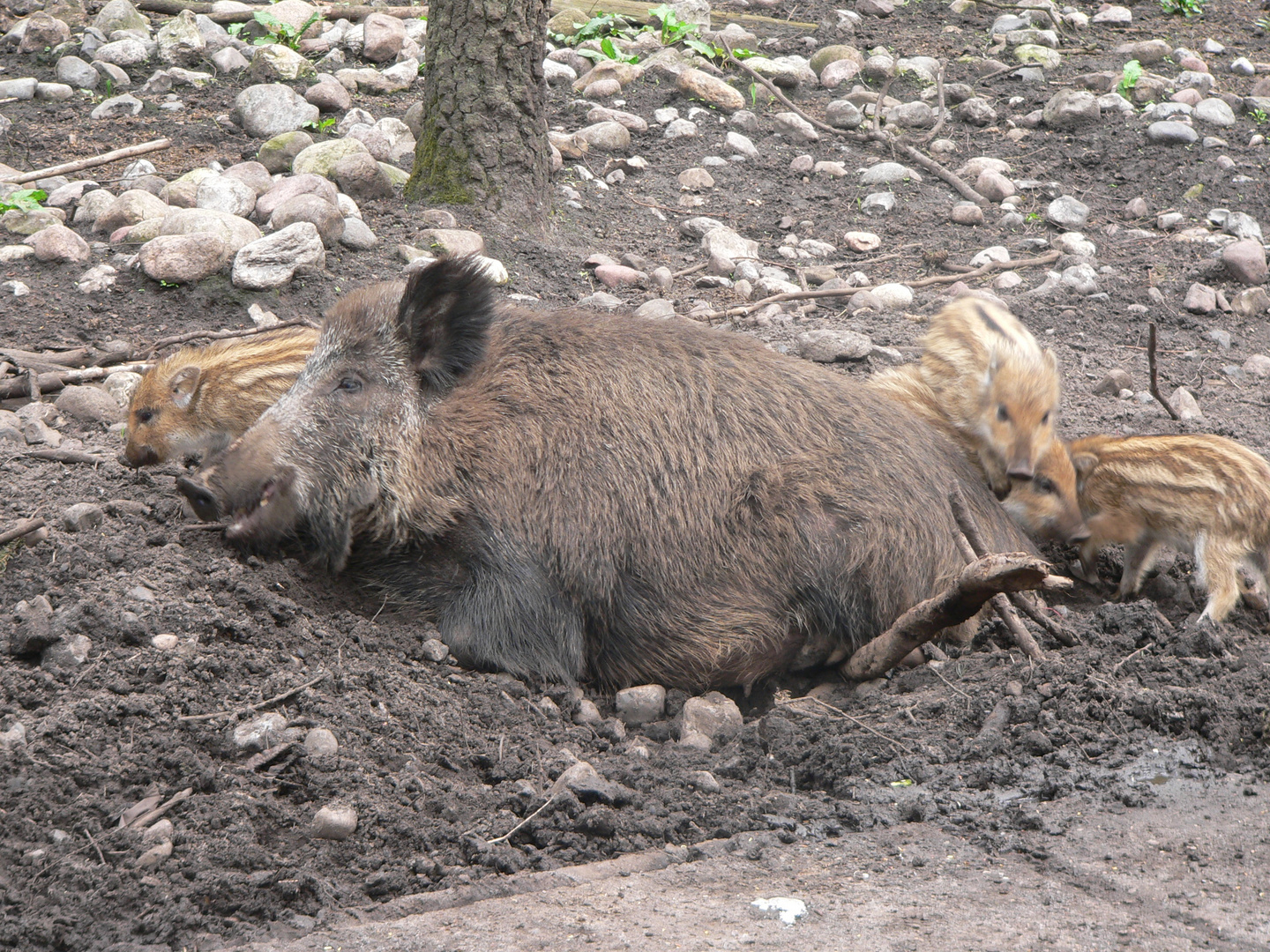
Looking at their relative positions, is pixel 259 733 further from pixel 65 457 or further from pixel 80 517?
pixel 65 457

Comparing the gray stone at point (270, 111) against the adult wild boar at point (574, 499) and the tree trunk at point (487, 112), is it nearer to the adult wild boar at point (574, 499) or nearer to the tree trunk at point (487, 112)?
the tree trunk at point (487, 112)

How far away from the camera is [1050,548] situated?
5.36 metres

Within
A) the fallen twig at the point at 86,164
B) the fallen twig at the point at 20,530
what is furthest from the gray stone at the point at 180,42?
the fallen twig at the point at 20,530

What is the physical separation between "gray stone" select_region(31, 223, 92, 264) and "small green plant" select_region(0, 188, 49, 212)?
0.51 metres

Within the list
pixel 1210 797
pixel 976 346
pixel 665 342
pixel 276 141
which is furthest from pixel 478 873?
pixel 276 141

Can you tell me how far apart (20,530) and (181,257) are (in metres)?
2.93

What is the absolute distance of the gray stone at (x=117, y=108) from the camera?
27.1 feet

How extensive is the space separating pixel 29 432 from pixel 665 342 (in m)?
2.63

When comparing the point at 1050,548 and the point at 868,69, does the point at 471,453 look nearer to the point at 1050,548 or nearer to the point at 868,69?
the point at 1050,548

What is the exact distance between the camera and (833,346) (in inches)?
249

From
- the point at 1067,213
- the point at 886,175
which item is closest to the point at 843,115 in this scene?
the point at 886,175

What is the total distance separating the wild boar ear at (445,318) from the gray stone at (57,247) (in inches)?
120

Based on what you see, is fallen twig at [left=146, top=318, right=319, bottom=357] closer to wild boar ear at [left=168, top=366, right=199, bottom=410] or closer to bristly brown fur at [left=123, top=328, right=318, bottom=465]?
bristly brown fur at [left=123, top=328, right=318, bottom=465]

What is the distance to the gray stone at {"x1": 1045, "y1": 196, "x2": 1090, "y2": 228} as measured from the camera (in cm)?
870
